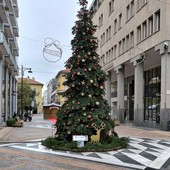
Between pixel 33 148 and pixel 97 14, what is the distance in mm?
44297

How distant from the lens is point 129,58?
36.9m

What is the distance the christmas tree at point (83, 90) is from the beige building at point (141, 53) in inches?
229

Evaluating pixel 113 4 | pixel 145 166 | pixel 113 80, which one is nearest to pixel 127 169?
pixel 145 166

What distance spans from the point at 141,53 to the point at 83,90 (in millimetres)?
20320

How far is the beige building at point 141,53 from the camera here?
2714 centimetres

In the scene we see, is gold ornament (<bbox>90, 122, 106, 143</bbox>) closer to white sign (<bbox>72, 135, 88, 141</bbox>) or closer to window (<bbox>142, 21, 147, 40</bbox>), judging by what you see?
white sign (<bbox>72, 135, 88, 141</bbox>)

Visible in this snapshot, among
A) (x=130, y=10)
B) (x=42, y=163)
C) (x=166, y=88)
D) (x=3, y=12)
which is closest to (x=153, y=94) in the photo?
(x=166, y=88)

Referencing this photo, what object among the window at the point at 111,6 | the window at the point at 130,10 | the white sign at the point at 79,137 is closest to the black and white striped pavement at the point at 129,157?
the white sign at the point at 79,137

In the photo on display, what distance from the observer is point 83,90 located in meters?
13.6

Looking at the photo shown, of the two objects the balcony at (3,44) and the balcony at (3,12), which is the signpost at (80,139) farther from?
the balcony at (3,12)

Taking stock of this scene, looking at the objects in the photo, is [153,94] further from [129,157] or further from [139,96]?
[129,157]

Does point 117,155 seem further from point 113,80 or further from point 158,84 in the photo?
point 113,80

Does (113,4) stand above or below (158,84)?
above

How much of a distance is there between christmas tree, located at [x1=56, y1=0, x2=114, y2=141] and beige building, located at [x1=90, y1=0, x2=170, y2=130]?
5822mm
